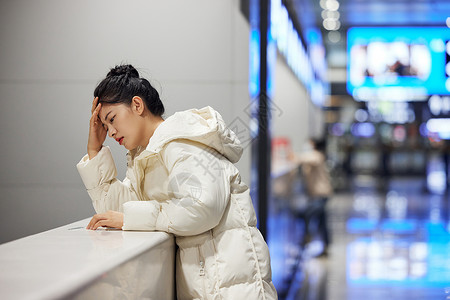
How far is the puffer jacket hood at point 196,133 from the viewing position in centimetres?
199

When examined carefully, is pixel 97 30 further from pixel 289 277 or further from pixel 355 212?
pixel 355 212

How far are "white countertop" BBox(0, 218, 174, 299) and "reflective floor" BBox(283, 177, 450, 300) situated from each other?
384 cm

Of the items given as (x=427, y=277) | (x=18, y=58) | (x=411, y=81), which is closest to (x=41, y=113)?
(x=18, y=58)

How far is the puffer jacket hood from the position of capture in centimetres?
199

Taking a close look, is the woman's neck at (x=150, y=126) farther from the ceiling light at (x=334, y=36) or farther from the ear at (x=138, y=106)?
the ceiling light at (x=334, y=36)

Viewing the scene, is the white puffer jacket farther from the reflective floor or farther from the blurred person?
the blurred person

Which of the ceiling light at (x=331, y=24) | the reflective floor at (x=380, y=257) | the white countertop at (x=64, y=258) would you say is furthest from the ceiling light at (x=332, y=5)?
the white countertop at (x=64, y=258)

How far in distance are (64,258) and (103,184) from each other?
0.74 m

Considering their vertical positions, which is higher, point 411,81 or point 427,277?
point 411,81

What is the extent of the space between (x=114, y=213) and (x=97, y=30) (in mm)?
1219

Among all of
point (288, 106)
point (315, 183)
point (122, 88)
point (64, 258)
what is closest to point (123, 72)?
point (122, 88)

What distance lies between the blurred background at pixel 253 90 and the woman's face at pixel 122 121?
0.72 meters

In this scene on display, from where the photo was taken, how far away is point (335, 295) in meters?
5.41

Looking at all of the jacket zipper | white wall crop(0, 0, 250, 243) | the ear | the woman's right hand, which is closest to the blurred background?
white wall crop(0, 0, 250, 243)
